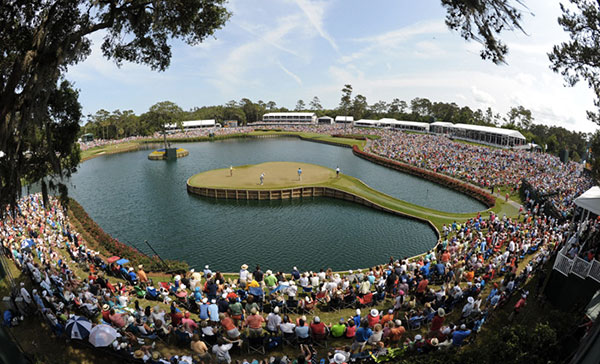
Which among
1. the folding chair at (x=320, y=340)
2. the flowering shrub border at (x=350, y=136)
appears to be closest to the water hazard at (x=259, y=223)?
the folding chair at (x=320, y=340)

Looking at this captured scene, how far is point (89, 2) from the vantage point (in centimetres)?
1064

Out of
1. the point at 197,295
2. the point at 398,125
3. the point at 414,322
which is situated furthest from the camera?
the point at 398,125

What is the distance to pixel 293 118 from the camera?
171 meters

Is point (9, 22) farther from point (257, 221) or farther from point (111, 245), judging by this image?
point (257, 221)

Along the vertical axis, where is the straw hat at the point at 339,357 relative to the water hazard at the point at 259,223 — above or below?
above

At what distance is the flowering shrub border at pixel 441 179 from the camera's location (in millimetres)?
39956

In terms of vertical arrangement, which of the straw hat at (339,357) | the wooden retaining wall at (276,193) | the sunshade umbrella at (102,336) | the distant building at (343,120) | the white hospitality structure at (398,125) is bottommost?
the straw hat at (339,357)

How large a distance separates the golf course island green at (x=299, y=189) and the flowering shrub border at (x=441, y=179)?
29.1ft

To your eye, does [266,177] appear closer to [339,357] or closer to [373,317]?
[373,317]

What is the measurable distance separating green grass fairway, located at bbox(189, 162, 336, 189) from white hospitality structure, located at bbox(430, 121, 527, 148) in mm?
53357

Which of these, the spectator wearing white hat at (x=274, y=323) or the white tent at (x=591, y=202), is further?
the white tent at (x=591, y=202)

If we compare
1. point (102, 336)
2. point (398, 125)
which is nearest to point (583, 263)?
point (102, 336)

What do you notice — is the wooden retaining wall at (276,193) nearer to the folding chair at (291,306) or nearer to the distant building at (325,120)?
the folding chair at (291,306)

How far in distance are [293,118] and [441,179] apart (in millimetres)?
128601
